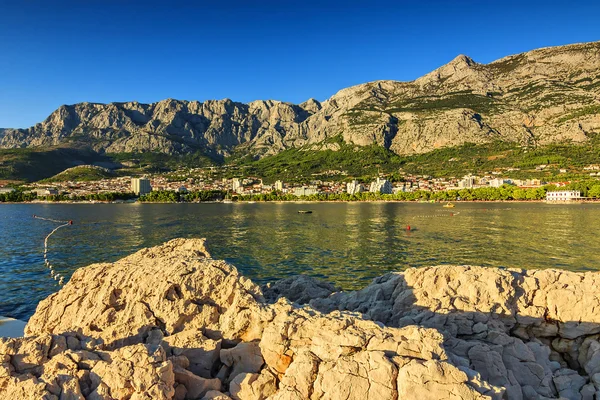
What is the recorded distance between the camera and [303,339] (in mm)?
7133

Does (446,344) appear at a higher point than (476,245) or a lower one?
higher

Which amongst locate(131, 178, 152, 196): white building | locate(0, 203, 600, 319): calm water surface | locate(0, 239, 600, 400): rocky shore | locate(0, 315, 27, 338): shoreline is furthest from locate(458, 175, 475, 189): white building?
locate(0, 315, 27, 338): shoreline

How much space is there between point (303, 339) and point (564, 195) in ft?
468

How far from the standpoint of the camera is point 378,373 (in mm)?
5973

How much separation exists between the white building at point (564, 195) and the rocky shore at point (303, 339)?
13317cm

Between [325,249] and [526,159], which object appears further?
[526,159]

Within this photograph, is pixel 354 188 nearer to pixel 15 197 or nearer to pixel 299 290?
pixel 15 197

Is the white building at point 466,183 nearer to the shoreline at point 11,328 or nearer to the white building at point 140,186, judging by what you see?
the white building at point 140,186

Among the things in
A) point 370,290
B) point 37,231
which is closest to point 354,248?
point 370,290

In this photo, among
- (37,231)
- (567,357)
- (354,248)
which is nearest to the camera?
(567,357)

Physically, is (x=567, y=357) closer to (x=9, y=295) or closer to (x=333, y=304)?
(x=333, y=304)

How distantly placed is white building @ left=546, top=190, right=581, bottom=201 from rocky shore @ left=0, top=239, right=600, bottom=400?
437 ft

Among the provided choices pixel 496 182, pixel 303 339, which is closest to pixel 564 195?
pixel 496 182

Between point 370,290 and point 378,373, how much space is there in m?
7.01
